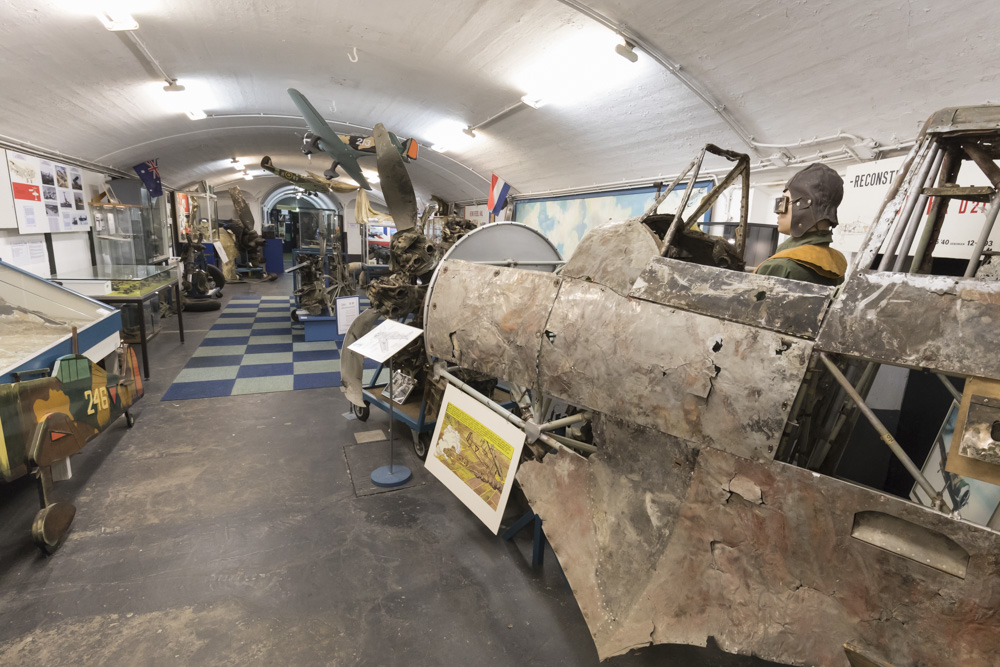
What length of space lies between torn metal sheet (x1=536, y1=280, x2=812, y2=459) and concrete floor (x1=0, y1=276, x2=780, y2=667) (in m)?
1.52

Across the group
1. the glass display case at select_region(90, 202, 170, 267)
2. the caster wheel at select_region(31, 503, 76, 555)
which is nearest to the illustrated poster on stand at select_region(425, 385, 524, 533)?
the caster wheel at select_region(31, 503, 76, 555)

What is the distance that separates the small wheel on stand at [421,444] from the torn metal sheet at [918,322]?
3.59 m

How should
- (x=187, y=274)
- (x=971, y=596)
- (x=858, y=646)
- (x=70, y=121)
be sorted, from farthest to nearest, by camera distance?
(x=187, y=274) → (x=70, y=121) → (x=858, y=646) → (x=971, y=596)

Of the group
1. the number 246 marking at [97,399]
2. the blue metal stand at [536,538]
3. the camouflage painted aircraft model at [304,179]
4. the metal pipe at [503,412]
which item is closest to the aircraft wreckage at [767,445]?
the metal pipe at [503,412]

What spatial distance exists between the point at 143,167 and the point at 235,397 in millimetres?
Result: 7748

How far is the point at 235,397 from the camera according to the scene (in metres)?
5.71

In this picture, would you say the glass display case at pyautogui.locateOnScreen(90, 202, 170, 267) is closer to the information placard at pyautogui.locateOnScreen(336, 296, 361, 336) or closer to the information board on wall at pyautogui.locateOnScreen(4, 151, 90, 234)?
the information board on wall at pyautogui.locateOnScreen(4, 151, 90, 234)

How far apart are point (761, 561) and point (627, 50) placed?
459cm

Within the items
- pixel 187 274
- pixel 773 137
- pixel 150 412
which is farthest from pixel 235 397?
pixel 187 274

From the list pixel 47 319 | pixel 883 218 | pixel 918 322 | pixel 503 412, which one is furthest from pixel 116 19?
pixel 918 322

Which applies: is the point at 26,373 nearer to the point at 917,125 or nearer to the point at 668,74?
the point at 668,74

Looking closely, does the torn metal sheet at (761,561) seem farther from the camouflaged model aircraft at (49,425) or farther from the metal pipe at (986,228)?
the camouflaged model aircraft at (49,425)

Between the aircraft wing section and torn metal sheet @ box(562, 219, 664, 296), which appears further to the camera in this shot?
the aircraft wing section

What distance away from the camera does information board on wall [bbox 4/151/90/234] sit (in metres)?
6.02
